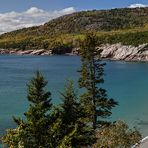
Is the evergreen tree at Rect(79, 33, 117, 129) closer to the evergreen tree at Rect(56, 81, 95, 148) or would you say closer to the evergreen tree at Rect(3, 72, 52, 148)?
the evergreen tree at Rect(56, 81, 95, 148)

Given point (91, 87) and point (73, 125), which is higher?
point (91, 87)

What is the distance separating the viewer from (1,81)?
5522 inches

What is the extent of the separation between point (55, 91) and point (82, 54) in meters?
56.8

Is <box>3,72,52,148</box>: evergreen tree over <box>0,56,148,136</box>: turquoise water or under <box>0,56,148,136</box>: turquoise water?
over

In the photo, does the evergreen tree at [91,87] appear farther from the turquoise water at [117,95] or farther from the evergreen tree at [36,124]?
the evergreen tree at [36,124]

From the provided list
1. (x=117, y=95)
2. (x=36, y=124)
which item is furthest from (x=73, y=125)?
(x=117, y=95)

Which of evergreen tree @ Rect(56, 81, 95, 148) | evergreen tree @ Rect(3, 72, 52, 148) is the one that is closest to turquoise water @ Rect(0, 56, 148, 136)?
evergreen tree @ Rect(3, 72, 52, 148)

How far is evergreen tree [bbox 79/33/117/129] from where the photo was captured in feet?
187

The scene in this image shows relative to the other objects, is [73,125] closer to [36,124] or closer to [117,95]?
[36,124]

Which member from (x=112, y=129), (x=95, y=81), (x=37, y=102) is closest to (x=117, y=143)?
(x=112, y=129)

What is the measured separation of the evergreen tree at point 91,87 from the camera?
5712cm

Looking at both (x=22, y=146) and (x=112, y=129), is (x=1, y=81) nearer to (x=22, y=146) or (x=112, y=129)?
(x=112, y=129)

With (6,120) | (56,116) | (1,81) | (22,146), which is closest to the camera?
(22,146)

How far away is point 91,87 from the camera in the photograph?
58406mm
